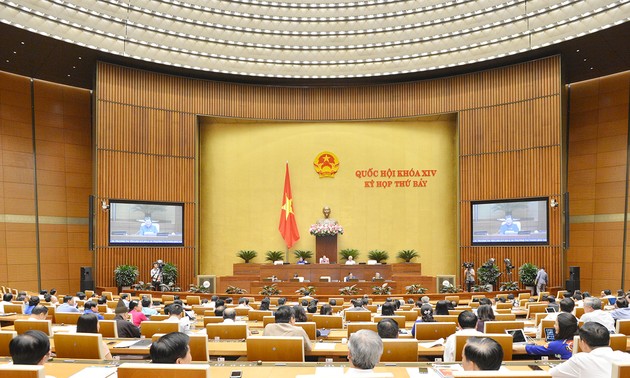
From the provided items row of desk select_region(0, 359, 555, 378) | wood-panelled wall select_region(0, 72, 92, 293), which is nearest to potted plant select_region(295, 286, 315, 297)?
wood-panelled wall select_region(0, 72, 92, 293)

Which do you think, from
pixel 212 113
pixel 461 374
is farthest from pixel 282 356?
pixel 212 113

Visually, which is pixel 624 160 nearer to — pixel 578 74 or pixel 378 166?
pixel 578 74

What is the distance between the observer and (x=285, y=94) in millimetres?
21000

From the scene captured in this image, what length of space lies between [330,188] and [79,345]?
16248mm

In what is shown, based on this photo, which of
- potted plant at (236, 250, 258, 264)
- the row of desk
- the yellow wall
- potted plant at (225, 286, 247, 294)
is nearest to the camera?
the row of desk

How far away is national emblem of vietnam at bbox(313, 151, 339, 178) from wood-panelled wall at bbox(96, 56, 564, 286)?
4.50 feet

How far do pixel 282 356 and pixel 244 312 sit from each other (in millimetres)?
4606

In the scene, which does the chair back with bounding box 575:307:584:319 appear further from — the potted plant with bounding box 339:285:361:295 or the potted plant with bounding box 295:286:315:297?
the potted plant with bounding box 339:285:361:295

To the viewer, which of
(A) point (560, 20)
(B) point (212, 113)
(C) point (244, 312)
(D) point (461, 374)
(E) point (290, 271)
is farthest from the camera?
(B) point (212, 113)

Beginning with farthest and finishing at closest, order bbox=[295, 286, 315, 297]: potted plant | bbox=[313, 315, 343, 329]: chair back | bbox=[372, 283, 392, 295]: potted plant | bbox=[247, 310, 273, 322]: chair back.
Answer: bbox=[372, 283, 392, 295]: potted plant
bbox=[295, 286, 315, 297]: potted plant
bbox=[247, 310, 273, 322]: chair back
bbox=[313, 315, 343, 329]: chair back

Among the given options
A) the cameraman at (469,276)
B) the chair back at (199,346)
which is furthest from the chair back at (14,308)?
the cameraman at (469,276)

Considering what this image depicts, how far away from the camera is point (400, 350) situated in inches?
187

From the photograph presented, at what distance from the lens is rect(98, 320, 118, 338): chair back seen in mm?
6297

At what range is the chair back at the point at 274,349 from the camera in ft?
15.6
